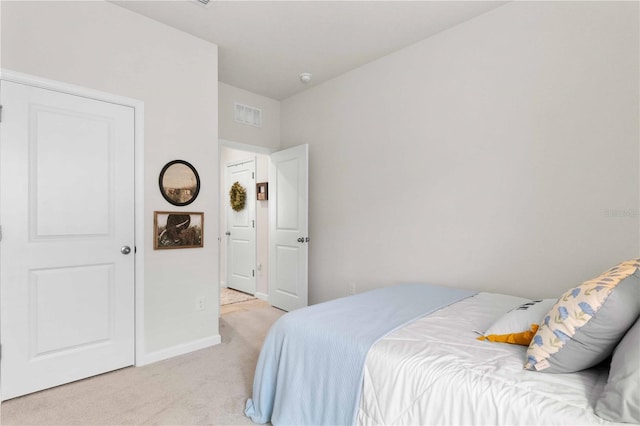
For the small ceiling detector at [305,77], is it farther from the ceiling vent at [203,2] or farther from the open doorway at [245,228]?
the ceiling vent at [203,2]

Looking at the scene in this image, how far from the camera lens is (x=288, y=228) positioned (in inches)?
160

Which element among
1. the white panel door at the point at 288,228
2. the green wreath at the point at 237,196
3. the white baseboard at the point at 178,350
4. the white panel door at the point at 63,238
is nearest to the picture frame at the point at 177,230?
the white panel door at the point at 63,238

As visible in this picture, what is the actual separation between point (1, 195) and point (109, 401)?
145 cm

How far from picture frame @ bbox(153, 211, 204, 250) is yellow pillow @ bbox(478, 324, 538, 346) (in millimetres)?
2344

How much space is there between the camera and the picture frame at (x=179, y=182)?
Answer: 8.91ft

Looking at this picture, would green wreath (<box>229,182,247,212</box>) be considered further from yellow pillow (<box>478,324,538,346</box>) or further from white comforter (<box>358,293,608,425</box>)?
yellow pillow (<box>478,324,538,346</box>)

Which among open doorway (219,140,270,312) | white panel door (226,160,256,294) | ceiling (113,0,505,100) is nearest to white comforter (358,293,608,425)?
ceiling (113,0,505,100)

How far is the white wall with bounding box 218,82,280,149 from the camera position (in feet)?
12.6

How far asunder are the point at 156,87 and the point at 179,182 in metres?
0.78

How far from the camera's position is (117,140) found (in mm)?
2498

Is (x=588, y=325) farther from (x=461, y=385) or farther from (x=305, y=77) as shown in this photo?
(x=305, y=77)

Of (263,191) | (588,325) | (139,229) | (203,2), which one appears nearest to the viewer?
(588,325)

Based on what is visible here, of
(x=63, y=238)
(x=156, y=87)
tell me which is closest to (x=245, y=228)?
(x=156, y=87)

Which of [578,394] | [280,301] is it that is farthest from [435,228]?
[280,301]
